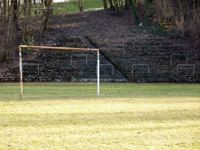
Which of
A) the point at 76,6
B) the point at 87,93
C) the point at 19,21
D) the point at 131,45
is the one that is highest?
the point at 76,6

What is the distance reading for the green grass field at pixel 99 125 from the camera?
10531 millimetres

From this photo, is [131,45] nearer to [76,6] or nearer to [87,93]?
[87,93]

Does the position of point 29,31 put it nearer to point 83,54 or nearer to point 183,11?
point 83,54

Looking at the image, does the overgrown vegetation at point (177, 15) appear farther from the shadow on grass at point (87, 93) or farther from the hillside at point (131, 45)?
the shadow on grass at point (87, 93)

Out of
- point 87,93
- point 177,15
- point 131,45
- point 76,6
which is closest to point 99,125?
point 87,93

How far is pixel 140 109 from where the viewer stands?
56.3 ft

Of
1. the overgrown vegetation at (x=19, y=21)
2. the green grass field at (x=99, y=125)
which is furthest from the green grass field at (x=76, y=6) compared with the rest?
the green grass field at (x=99, y=125)

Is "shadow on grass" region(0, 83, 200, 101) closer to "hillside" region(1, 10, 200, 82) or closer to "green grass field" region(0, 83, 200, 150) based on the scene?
"green grass field" region(0, 83, 200, 150)

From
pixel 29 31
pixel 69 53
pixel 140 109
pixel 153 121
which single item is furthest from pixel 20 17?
pixel 153 121

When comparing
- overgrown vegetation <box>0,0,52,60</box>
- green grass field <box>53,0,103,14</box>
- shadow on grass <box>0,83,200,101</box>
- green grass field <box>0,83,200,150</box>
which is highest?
green grass field <box>53,0,103,14</box>

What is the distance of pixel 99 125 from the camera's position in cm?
1328


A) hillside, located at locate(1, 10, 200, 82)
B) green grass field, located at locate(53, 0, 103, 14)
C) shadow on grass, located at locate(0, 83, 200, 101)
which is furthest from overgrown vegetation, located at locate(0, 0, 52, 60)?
shadow on grass, located at locate(0, 83, 200, 101)

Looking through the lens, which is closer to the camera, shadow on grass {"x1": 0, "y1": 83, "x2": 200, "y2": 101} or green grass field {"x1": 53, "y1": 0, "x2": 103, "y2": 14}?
shadow on grass {"x1": 0, "y1": 83, "x2": 200, "y2": 101}

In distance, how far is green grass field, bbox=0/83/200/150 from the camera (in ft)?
34.6
